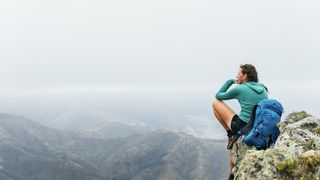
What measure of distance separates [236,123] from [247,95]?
1206 millimetres

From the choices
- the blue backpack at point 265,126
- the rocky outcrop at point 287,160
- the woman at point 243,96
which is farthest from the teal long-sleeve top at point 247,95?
the rocky outcrop at point 287,160

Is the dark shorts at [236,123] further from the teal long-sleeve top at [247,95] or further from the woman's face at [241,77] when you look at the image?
the woman's face at [241,77]

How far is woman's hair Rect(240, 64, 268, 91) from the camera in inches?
647

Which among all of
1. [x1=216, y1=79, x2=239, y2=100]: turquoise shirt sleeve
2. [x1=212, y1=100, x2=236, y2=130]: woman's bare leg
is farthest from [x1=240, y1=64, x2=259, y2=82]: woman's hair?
[x1=212, y1=100, x2=236, y2=130]: woman's bare leg

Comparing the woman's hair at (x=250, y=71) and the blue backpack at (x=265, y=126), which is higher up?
the woman's hair at (x=250, y=71)

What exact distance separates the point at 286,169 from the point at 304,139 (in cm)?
219

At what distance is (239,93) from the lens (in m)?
16.2

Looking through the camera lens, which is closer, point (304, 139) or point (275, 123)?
point (304, 139)

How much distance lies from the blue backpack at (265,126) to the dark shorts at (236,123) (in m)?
1.29

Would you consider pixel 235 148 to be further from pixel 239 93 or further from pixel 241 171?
Result: pixel 241 171

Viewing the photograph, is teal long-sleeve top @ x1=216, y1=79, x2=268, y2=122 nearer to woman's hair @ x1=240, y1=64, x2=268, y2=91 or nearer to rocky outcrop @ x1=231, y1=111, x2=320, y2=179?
woman's hair @ x1=240, y1=64, x2=268, y2=91

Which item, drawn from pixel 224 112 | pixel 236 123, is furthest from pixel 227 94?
pixel 236 123

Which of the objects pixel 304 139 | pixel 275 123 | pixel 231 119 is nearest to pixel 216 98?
pixel 231 119

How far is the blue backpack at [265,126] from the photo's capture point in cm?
1426
